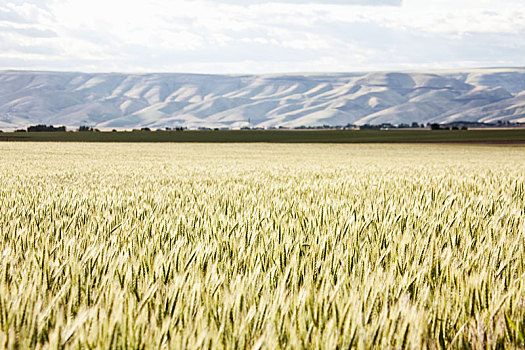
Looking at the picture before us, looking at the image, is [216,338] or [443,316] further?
[443,316]

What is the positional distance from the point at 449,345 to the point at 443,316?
0.25 m

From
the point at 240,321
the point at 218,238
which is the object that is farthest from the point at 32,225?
the point at 240,321

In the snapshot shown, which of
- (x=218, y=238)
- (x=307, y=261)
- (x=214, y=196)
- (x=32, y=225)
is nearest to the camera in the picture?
(x=307, y=261)

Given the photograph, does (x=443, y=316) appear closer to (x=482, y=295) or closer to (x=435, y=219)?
(x=482, y=295)

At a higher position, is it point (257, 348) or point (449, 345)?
point (257, 348)

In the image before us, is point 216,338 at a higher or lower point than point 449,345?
higher

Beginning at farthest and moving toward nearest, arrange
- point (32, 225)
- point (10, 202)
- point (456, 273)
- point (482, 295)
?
1. point (10, 202)
2. point (32, 225)
3. point (456, 273)
4. point (482, 295)

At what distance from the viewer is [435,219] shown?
5.79 m

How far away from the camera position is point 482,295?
105 inches

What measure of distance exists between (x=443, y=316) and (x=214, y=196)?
6.36 meters

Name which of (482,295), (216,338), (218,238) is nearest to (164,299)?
(216,338)

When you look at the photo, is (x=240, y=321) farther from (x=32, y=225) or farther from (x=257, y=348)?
(x=32, y=225)

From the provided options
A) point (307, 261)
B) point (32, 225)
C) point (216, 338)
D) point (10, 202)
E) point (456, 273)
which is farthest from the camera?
point (10, 202)

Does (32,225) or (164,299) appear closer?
(164,299)
